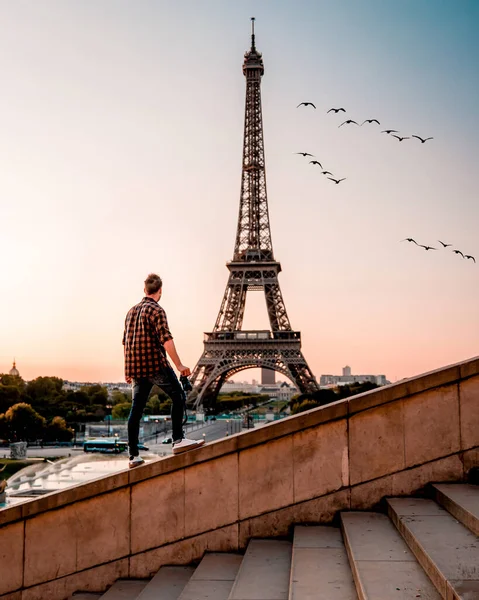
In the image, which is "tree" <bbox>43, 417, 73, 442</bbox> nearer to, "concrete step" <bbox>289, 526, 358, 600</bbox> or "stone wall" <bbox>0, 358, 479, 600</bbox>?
"stone wall" <bbox>0, 358, 479, 600</bbox>

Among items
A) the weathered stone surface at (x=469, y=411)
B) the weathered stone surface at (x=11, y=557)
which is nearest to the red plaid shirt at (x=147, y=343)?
the weathered stone surface at (x=11, y=557)

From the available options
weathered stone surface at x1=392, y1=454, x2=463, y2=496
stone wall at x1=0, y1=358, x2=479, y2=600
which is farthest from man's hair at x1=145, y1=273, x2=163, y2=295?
weathered stone surface at x1=392, y1=454, x2=463, y2=496

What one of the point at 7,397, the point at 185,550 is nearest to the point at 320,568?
the point at 185,550

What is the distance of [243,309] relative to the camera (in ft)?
228

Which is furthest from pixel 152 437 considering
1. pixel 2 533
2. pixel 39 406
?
pixel 2 533

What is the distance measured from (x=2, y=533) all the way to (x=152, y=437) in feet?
207

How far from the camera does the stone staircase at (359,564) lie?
4.48m

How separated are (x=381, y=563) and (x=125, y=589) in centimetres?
279

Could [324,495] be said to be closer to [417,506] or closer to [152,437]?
[417,506]

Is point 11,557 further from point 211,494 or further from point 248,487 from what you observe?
point 248,487

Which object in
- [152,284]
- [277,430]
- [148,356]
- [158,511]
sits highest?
[152,284]

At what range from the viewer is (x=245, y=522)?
685cm

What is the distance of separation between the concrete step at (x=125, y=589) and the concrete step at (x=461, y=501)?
299 centimetres

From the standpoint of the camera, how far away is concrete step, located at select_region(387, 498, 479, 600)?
4.08 meters
